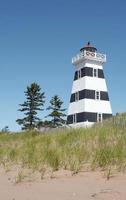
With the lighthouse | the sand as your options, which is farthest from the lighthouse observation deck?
the sand

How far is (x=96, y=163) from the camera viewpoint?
206 inches

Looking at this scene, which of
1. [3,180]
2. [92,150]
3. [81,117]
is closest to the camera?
[3,180]

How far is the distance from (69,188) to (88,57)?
134 ft

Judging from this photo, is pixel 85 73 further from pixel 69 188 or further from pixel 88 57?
pixel 69 188

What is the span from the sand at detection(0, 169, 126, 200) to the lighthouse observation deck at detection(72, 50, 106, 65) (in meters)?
40.0

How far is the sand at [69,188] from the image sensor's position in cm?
372

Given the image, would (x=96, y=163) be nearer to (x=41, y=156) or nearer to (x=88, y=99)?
(x=41, y=156)

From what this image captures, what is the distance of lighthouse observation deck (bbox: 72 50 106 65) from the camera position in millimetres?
44544

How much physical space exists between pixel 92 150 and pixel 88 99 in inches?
1401

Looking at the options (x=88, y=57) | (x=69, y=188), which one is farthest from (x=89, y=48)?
(x=69, y=188)

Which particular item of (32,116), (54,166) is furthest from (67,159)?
(32,116)

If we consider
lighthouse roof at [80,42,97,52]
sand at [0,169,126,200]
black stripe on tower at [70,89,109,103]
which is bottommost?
sand at [0,169,126,200]

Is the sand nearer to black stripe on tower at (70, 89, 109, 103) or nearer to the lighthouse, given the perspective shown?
the lighthouse

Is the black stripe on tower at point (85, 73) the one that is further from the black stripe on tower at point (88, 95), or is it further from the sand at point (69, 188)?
the sand at point (69, 188)
